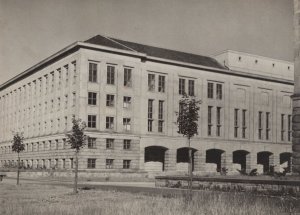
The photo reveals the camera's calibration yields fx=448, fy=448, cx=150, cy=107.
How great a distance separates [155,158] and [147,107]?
7.33 meters

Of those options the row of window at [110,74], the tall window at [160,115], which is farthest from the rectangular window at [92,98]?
the tall window at [160,115]

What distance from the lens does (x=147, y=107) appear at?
190ft

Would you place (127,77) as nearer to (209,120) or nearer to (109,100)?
(109,100)

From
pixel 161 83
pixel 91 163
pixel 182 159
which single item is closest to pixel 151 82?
pixel 161 83

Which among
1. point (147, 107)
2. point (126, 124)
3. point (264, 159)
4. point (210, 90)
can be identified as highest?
point (210, 90)

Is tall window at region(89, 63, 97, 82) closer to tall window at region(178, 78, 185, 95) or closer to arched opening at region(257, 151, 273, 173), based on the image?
tall window at region(178, 78, 185, 95)

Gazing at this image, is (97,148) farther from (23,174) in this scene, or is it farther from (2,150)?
(2,150)

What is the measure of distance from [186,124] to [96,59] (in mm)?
31839

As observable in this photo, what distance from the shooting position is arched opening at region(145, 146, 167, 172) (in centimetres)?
5925

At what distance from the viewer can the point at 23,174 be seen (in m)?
50.8

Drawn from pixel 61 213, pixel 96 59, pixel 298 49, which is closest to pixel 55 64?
pixel 96 59

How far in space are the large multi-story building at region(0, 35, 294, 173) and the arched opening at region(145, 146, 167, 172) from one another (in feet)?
0.45

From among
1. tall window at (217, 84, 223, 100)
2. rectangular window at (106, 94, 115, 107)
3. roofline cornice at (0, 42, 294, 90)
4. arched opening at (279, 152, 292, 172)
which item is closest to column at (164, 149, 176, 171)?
rectangular window at (106, 94, 115, 107)

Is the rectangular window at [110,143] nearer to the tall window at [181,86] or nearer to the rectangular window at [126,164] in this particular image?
the rectangular window at [126,164]
